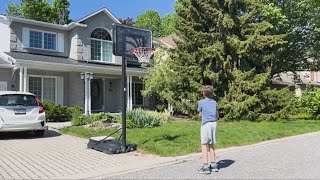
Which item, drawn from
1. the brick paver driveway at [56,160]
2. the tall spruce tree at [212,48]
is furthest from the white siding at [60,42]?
the brick paver driveway at [56,160]

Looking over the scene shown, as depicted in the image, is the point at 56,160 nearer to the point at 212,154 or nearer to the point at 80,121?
the point at 212,154

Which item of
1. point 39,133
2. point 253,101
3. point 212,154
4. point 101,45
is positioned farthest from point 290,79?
point 212,154

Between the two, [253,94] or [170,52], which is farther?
[170,52]

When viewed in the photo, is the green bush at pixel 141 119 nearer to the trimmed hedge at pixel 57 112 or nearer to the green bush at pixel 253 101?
the trimmed hedge at pixel 57 112

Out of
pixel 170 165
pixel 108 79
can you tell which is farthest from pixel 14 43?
pixel 170 165

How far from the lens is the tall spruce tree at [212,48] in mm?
19250

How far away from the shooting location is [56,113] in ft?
61.6

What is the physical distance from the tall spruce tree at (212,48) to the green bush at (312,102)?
2.95 m

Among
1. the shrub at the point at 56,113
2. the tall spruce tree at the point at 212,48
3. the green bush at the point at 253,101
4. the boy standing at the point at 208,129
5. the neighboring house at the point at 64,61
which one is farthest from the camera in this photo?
the neighboring house at the point at 64,61

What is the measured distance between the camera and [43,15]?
43812mm

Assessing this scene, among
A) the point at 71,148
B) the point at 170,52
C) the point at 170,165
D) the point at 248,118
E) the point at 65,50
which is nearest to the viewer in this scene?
the point at 170,165

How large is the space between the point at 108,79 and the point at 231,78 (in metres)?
10.2

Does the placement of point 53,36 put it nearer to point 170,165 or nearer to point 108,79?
point 108,79

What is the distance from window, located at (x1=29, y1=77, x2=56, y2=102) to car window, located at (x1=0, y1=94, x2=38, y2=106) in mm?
9320
